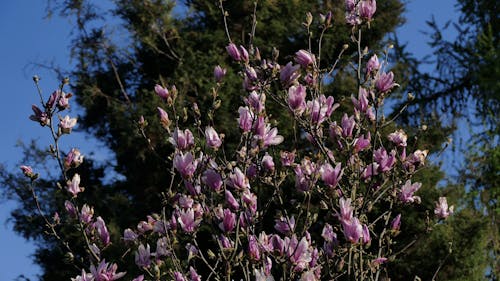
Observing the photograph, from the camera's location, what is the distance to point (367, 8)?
270 centimetres

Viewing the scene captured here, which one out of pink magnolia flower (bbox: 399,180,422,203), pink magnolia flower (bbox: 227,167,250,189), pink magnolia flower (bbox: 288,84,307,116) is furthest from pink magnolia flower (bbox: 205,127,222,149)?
pink magnolia flower (bbox: 399,180,422,203)

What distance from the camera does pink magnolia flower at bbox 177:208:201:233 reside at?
2.51 m

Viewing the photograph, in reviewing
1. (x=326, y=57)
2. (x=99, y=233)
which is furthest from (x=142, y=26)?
(x=99, y=233)

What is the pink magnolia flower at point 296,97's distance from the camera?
2.51 meters

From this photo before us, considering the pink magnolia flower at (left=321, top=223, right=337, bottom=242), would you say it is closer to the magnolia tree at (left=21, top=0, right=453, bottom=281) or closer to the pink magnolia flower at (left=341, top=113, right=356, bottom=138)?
the magnolia tree at (left=21, top=0, right=453, bottom=281)

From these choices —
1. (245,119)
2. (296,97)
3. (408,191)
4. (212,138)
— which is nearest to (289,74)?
(296,97)

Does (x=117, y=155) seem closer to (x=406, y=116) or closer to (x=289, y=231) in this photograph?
(x=406, y=116)

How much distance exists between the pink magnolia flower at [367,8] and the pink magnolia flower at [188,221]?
3.10ft

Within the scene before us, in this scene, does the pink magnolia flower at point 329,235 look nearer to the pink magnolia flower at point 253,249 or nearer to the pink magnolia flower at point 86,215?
the pink magnolia flower at point 253,249

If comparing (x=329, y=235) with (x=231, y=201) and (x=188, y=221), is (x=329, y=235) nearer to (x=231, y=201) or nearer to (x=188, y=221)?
(x=231, y=201)

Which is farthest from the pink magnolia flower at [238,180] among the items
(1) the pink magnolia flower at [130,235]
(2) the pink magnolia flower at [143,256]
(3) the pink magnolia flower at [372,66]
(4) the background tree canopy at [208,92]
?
(4) the background tree canopy at [208,92]

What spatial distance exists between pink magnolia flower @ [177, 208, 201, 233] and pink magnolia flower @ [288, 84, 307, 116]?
19.3 inches

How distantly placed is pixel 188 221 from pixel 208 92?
656 centimetres

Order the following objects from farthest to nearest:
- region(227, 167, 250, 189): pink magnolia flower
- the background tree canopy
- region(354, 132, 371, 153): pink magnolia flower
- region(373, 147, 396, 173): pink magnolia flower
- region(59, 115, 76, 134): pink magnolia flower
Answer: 1. the background tree canopy
2. region(59, 115, 76, 134): pink magnolia flower
3. region(373, 147, 396, 173): pink magnolia flower
4. region(354, 132, 371, 153): pink magnolia flower
5. region(227, 167, 250, 189): pink magnolia flower
